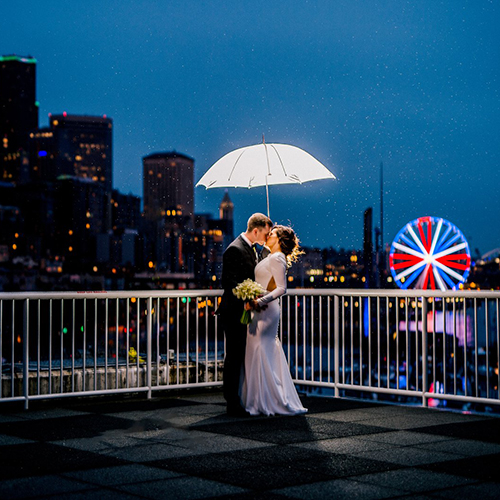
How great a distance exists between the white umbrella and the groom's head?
2.40 feet

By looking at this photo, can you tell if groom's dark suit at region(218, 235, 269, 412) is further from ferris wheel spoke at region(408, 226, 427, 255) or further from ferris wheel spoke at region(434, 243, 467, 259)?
ferris wheel spoke at region(408, 226, 427, 255)

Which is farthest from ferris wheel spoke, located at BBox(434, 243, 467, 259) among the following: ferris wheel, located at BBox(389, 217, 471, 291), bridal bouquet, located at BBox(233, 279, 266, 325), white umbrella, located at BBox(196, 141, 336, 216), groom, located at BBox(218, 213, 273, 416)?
bridal bouquet, located at BBox(233, 279, 266, 325)

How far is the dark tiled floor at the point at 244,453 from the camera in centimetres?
479

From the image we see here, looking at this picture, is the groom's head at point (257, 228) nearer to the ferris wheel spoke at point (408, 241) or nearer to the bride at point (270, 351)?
the bride at point (270, 351)

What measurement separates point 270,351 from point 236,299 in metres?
0.67

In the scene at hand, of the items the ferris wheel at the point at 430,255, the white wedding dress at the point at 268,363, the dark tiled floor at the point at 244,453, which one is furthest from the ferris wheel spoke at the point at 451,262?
the white wedding dress at the point at 268,363

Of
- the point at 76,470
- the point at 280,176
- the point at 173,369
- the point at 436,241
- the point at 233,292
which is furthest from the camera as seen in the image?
the point at 436,241

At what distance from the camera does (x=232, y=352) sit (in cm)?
823

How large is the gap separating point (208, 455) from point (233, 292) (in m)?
2.47

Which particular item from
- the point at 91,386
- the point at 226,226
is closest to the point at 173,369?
the point at 91,386

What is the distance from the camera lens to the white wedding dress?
807 centimetres

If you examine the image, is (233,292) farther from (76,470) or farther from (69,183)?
(69,183)

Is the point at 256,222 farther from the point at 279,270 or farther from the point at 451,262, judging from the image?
the point at 451,262

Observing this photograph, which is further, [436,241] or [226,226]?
[226,226]
